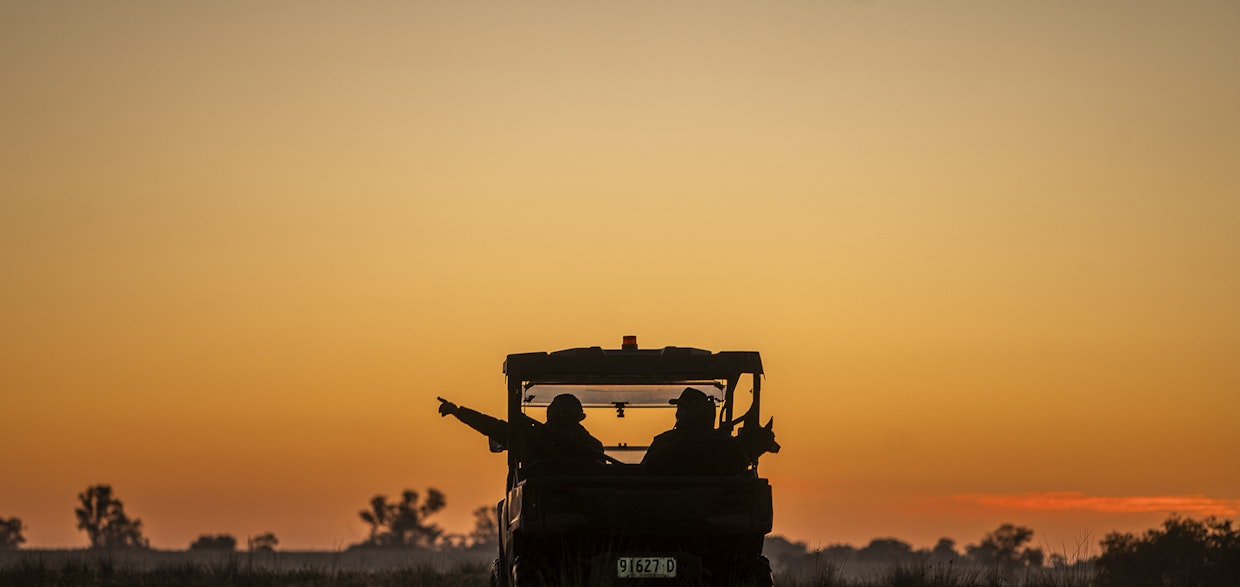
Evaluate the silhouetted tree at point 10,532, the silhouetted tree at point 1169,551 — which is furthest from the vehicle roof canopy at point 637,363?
the silhouetted tree at point 10,532

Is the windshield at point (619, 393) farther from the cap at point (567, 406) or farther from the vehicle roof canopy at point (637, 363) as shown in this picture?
the vehicle roof canopy at point (637, 363)

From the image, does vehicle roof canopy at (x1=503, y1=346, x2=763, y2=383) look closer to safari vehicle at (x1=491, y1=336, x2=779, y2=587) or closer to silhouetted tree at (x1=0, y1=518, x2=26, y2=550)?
safari vehicle at (x1=491, y1=336, x2=779, y2=587)

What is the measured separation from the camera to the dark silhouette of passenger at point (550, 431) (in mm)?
15562

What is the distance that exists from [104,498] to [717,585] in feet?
288

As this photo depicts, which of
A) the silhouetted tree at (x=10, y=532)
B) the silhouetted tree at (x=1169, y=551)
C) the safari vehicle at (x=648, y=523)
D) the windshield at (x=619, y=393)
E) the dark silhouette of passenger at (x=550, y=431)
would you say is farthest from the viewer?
the silhouetted tree at (x=10, y=532)

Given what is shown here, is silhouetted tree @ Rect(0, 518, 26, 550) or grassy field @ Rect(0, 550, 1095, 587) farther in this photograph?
silhouetted tree @ Rect(0, 518, 26, 550)

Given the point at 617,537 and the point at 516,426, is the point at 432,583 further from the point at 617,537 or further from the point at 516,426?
the point at 617,537

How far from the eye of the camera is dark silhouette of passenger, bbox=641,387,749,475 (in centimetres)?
1502

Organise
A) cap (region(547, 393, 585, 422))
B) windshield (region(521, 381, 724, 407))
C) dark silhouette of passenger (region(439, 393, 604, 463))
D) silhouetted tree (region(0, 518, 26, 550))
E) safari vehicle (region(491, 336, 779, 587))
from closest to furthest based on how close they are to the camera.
Answer: safari vehicle (region(491, 336, 779, 587)) → dark silhouette of passenger (region(439, 393, 604, 463)) → cap (region(547, 393, 585, 422)) → windshield (region(521, 381, 724, 407)) → silhouetted tree (region(0, 518, 26, 550))

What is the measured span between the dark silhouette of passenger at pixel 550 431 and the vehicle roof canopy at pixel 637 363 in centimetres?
38

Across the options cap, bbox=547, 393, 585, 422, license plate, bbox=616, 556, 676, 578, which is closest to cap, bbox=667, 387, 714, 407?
cap, bbox=547, 393, 585, 422

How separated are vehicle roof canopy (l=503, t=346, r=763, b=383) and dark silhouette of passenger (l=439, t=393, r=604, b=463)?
38 centimetres

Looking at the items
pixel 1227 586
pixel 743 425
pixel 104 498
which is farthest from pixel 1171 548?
pixel 104 498

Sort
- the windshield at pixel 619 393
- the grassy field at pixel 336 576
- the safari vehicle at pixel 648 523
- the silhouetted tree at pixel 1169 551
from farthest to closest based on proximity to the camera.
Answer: the silhouetted tree at pixel 1169 551 → the grassy field at pixel 336 576 → the windshield at pixel 619 393 → the safari vehicle at pixel 648 523
